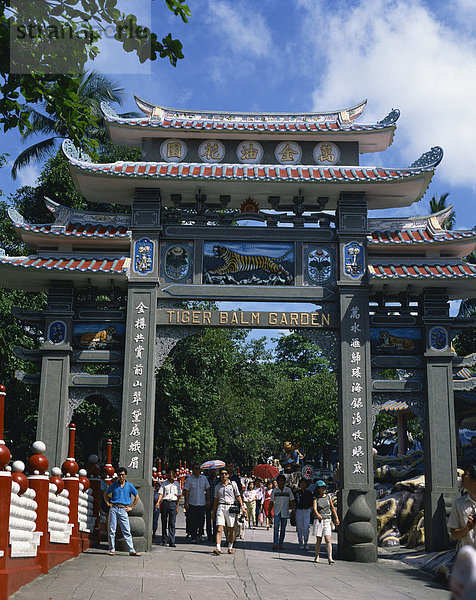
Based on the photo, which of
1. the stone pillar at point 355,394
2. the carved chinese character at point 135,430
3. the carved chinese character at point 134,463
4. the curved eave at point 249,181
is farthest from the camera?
the curved eave at point 249,181

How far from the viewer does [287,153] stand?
14.5 metres

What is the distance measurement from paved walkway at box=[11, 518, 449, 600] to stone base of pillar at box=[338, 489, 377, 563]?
33 cm

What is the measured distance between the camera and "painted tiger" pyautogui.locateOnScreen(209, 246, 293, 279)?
13.8 meters

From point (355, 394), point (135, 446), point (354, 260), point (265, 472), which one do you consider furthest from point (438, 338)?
point (265, 472)

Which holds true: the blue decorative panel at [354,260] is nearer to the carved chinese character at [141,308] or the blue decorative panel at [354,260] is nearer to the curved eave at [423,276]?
the curved eave at [423,276]

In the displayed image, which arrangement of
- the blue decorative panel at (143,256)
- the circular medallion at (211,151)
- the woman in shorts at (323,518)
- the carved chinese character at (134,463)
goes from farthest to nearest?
1. the circular medallion at (211,151)
2. the blue decorative panel at (143,256)
3. the carved chinese character at (134,463)
4. the woman in shorts at (323,518)

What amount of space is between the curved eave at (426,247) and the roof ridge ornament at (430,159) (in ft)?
4.98

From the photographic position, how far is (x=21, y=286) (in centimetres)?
1423

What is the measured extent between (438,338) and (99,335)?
6.49 metres

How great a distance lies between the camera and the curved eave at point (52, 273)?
13.1 metres

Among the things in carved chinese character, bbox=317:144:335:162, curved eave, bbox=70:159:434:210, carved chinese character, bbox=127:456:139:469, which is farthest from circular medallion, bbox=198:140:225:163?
carved chinese character, bbox=127:456:139:469

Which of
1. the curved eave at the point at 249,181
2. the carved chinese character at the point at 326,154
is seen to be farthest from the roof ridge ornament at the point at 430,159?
the carved chinese character at the point at 326,154

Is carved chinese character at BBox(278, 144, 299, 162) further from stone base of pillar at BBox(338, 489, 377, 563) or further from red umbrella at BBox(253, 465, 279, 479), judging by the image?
red umbrella at BBox(253, 465, 279, 479)

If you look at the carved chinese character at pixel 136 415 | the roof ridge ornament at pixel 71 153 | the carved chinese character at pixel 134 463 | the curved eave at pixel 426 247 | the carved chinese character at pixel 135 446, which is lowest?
the carved chinese character at pixel 134 463
